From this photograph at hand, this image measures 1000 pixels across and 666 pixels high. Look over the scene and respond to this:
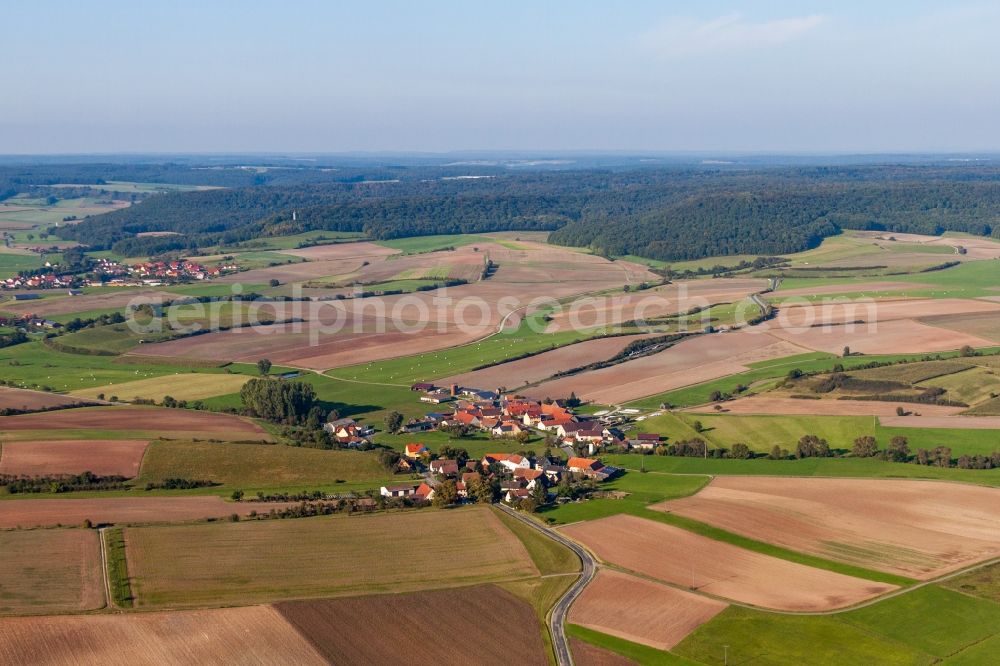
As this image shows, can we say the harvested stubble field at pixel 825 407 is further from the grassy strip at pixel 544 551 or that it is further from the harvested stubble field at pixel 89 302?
the harvested stubble field at pixel 89 302

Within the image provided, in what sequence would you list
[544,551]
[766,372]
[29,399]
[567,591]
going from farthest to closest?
A: 1. [766,372]
2. [29,399]
3. [544,551]
4. [567,591]

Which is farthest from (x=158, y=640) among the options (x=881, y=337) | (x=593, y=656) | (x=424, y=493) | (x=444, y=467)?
(x=881, y=337)

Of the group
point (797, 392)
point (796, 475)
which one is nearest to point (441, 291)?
point (797, 392)

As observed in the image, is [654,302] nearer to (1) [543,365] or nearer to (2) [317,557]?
(1) [543,365]

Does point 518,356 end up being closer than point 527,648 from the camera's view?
No

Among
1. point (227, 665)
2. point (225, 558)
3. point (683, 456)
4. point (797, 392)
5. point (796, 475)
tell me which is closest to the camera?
point (227, 665)

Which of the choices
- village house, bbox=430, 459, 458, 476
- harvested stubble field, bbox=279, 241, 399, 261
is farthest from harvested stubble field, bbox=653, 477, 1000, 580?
harvested stubble field, bbox=279, 241, 399, 261

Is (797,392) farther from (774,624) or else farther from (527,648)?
(527,648)

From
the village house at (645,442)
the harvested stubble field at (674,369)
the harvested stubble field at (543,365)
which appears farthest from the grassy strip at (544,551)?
the harvested stubble field at (543,365)
